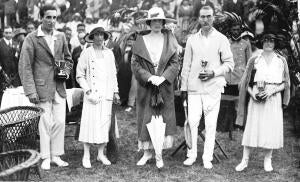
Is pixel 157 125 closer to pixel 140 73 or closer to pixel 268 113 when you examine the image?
pixel 140 73

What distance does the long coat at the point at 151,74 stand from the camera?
6.53 m

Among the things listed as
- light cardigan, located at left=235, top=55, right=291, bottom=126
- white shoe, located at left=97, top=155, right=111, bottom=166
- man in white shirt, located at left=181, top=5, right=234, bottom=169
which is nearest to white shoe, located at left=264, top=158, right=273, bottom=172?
light cardigan, located at left=235, top=55, right=291, bottom=126

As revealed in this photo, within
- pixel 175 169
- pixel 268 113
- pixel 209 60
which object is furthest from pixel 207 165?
pixel 209 60

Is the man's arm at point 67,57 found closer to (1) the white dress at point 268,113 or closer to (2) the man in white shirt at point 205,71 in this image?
(2) the man in white shirt at point 205,71

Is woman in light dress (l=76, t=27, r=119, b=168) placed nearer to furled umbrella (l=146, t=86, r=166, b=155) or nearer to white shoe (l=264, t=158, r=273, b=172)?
furled umbrella (l=146, t=86, r=166, b=155)

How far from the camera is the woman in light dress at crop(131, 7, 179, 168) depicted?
21.4 ft

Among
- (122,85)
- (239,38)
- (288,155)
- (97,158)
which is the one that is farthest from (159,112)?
(122,85)

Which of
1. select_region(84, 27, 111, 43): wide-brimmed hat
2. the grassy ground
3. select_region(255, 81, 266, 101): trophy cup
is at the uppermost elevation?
select_region(84, 27, 111, 43): wide-brimmed hat

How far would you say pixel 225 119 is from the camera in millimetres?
8750

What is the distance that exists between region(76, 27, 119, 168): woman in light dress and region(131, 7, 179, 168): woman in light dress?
0.43 m

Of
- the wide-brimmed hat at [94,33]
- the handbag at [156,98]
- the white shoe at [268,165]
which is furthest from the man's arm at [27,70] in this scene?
the white shoe at [268,165]

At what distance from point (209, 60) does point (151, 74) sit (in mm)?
827

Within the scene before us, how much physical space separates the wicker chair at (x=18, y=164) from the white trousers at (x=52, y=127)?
2.09m

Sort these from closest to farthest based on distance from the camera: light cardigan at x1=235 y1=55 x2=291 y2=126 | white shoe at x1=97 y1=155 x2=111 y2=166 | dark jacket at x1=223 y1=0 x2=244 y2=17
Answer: light cardigan at x1=235 y1=55 x2=291 y2=126, white shoe at x1=97 y1=155 x2=111 y2=166, dark jacket at x1=223 y1=0 x2=244 y2=17
